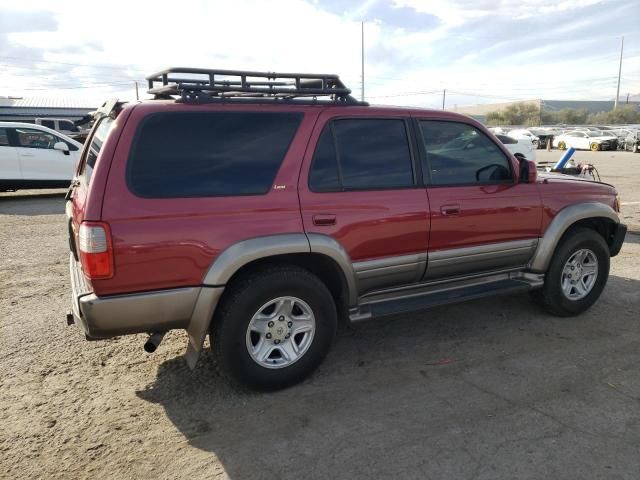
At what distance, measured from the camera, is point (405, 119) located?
383 cm

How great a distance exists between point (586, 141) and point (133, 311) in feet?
127

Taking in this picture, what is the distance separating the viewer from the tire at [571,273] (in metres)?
4.53

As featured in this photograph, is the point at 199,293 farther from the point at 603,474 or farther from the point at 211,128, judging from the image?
the point at 603,474

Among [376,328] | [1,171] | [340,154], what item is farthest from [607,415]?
[1,171]

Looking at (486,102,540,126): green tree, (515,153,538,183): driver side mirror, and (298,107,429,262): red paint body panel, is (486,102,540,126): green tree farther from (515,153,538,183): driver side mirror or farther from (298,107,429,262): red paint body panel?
(298,107,429,262): red paint body panel

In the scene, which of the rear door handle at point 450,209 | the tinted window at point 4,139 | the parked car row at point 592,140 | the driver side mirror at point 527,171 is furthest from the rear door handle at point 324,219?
the parked car row at point 592,140

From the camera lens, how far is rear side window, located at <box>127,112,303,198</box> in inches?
114

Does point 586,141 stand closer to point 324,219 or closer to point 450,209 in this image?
point 450,209

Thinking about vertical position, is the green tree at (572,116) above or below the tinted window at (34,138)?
above

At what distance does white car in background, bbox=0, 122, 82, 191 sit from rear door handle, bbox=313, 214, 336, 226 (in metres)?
10.1

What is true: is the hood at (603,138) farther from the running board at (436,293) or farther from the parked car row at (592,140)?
the running board at (436,293)

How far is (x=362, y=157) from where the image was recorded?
3602 millimetres

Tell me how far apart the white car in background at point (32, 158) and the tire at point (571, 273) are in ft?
34.9

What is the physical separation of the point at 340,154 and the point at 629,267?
4753 mm
